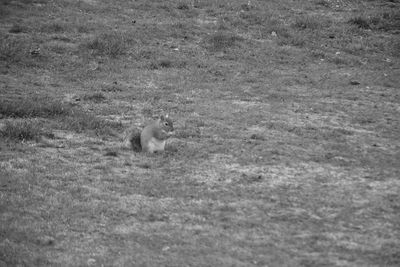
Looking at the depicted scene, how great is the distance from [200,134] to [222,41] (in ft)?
23.8

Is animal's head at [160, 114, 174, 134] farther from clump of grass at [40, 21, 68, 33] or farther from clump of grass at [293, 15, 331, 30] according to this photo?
clump of grass at [293, 15, 331, 30]

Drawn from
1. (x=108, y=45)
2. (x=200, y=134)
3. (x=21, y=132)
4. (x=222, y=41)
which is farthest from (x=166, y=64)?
(x=21, y=132)

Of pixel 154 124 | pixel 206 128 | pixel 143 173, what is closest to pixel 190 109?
pixel 206 128

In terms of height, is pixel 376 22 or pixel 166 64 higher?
pixel 376 22

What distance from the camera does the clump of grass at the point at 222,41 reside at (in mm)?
19297

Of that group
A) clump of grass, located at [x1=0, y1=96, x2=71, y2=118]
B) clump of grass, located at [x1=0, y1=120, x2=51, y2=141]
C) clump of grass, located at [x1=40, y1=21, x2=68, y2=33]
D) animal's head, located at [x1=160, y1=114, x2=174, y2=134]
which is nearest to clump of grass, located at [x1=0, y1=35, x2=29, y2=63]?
clump of grass, located at [x1=40, y1=21, x2=68, y2=33]

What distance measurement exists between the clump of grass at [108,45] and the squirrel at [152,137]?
6424 millimetres

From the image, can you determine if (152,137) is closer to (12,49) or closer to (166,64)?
(166,64)

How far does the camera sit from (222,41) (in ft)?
64.1

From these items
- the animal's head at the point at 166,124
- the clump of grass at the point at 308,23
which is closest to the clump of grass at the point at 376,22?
the clump of grass at the point at 308,23

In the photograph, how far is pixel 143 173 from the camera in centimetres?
1091

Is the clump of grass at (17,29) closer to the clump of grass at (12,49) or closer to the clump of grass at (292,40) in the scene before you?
the clump of grass at (12,49)

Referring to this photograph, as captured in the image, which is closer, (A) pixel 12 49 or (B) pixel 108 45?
(A) pixel 12 49

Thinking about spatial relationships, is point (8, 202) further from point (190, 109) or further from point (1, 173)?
point (190, 109)
